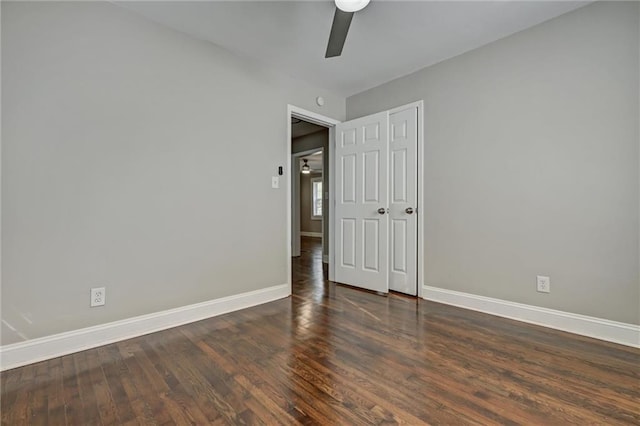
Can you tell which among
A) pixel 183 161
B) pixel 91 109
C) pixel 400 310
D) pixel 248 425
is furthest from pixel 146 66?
pixel 400 310

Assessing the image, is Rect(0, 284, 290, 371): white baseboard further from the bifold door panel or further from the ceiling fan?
the ceiling fan

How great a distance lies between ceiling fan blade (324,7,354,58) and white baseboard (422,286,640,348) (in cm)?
244

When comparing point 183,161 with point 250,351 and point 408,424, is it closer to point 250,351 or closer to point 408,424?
point 250,351

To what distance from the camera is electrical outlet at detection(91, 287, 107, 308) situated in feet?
6.77

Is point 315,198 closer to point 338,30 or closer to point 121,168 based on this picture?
point 121,168

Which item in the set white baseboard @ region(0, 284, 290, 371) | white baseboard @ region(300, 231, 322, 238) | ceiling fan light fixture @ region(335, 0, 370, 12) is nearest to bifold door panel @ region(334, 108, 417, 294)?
white baseboard @ region(0, 284, 290, 371)

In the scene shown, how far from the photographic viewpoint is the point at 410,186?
10.7 feet

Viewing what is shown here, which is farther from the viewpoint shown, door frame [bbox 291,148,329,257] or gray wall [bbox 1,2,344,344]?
door frame [bbox 291,148,329,257]

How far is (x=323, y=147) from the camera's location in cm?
509

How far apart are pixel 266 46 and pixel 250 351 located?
8.47 ft

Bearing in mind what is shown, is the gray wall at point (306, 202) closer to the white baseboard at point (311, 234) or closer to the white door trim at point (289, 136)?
the white baseboard at point (311, 234)

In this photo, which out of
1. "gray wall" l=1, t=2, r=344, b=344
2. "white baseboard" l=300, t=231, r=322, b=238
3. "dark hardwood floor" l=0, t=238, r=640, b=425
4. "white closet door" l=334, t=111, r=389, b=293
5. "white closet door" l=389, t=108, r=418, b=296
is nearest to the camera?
"dark hardwood floor" l=0, t=238, r=640, b=425

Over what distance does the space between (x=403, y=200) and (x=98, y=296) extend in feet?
9.42

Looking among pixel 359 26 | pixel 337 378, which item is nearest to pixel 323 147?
pixel 359 26
